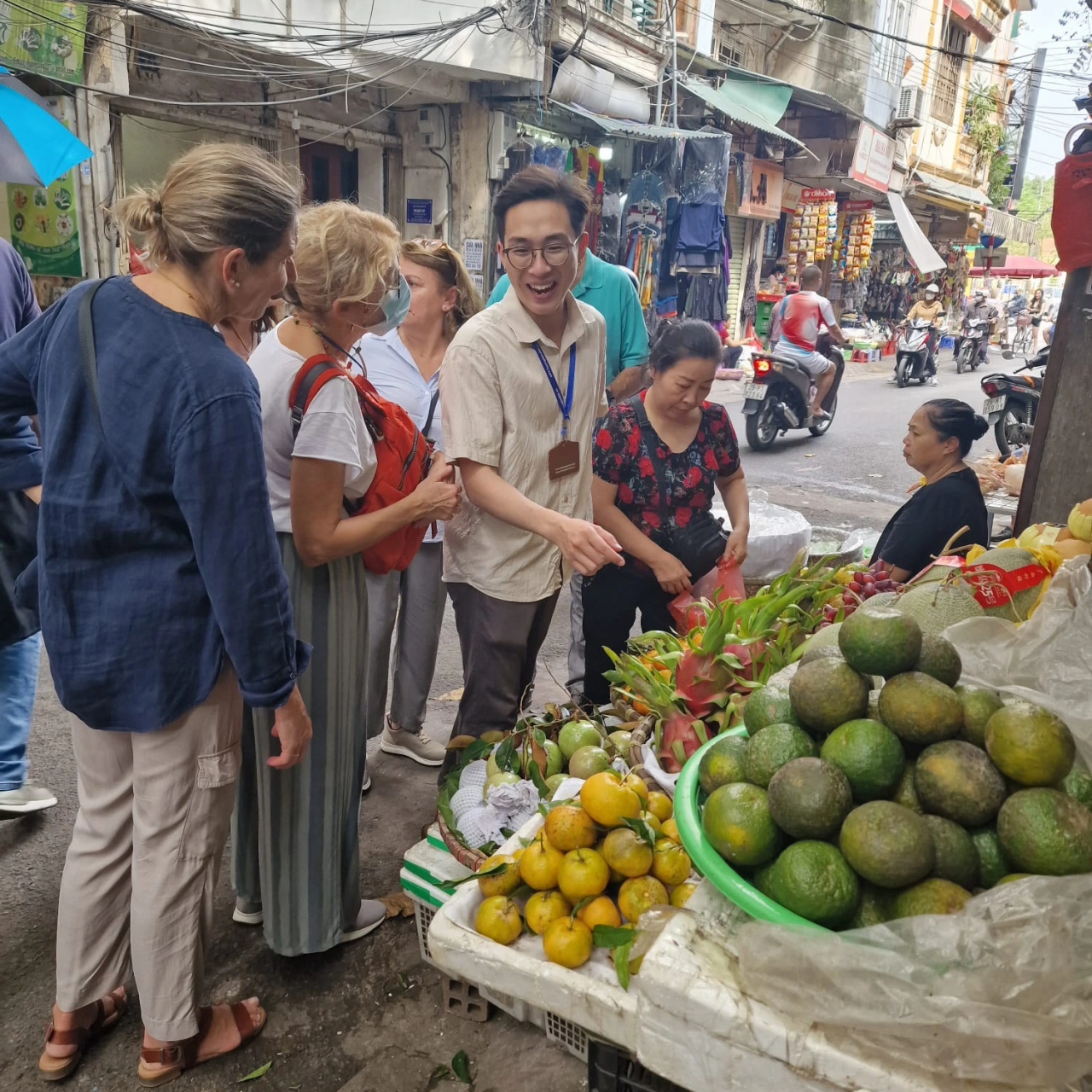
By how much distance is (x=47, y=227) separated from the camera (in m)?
6.68

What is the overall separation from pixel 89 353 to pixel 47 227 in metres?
6.29

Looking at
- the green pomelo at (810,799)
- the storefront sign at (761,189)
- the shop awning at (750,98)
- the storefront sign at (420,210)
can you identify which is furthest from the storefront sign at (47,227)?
the storefront sign at (761,189)

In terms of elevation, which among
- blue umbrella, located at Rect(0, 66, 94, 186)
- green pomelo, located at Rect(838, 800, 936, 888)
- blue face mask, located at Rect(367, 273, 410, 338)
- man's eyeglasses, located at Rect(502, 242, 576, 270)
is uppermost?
blue umbrella, located at Rect(0, 66, 94, 186)

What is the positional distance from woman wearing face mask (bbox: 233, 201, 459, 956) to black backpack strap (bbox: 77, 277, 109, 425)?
1.38ft

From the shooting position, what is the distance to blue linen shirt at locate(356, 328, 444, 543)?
10.2ft

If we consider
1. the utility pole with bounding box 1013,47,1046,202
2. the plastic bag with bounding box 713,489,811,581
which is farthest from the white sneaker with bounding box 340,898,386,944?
the utility pole with bounding box 1013,47,1046,202

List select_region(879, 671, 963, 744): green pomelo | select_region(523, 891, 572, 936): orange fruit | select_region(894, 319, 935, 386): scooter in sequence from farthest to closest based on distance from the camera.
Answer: select_region(894, 319, 935, 386): scooter
select_region(523, 891, 572, 936): orange fruit
select_region(879, 671, 963, 744): green pomelo

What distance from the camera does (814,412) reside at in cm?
998

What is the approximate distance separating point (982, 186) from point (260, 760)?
3169cm

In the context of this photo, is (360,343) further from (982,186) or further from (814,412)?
(982,186)

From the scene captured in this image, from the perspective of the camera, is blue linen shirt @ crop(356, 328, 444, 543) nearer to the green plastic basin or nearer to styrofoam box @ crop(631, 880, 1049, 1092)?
the green plastic basin

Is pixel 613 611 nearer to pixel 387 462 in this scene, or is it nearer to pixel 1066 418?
pixel 387 462

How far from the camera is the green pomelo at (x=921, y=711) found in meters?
1.22

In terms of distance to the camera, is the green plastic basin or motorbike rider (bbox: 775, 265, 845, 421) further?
motorbike rider (bbox: 775, 265, 845, 421)
